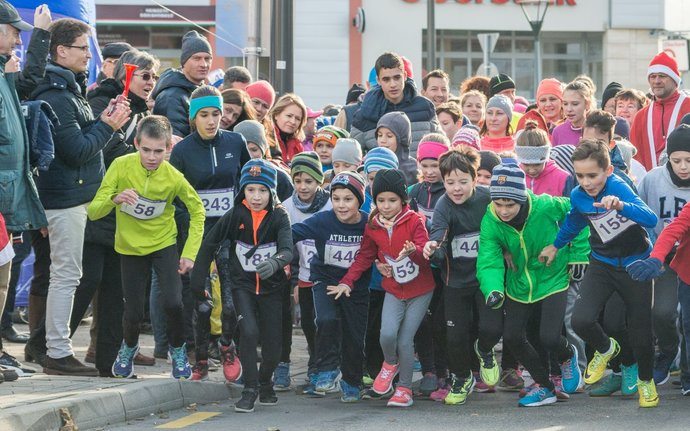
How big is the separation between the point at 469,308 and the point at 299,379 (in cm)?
171

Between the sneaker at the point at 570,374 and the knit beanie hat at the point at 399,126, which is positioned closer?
the sneaker at the point at 570,374

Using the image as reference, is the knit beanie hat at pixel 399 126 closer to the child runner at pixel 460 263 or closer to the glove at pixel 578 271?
the child runner at pixel 460 263

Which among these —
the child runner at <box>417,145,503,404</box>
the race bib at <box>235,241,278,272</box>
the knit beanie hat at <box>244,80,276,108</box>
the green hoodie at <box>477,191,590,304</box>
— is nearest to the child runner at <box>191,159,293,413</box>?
the race bib at <box>235,241,278,272</box>

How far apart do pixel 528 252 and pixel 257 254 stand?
1812mm

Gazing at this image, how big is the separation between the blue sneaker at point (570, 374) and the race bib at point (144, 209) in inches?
119

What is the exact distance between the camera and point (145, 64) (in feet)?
35.3

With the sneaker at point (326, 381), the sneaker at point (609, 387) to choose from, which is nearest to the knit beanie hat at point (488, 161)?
the sneaker at point (609, 387)

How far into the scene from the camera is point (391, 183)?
10039 mm

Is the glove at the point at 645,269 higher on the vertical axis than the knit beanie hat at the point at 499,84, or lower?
lower

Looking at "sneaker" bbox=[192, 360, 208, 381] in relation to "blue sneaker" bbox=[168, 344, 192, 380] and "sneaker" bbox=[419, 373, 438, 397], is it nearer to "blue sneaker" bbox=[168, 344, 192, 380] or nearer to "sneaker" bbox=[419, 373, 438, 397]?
"blue sneaker" bbox=[168, 344, 192, 380]

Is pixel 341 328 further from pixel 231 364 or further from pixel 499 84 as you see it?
pixel 499 84

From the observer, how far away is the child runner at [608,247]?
9.55m

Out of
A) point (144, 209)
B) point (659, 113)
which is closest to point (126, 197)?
point (144, 209)

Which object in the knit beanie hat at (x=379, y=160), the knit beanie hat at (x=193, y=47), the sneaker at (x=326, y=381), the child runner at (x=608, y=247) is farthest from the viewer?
the knit beanie hat at (x=193, y=47)
